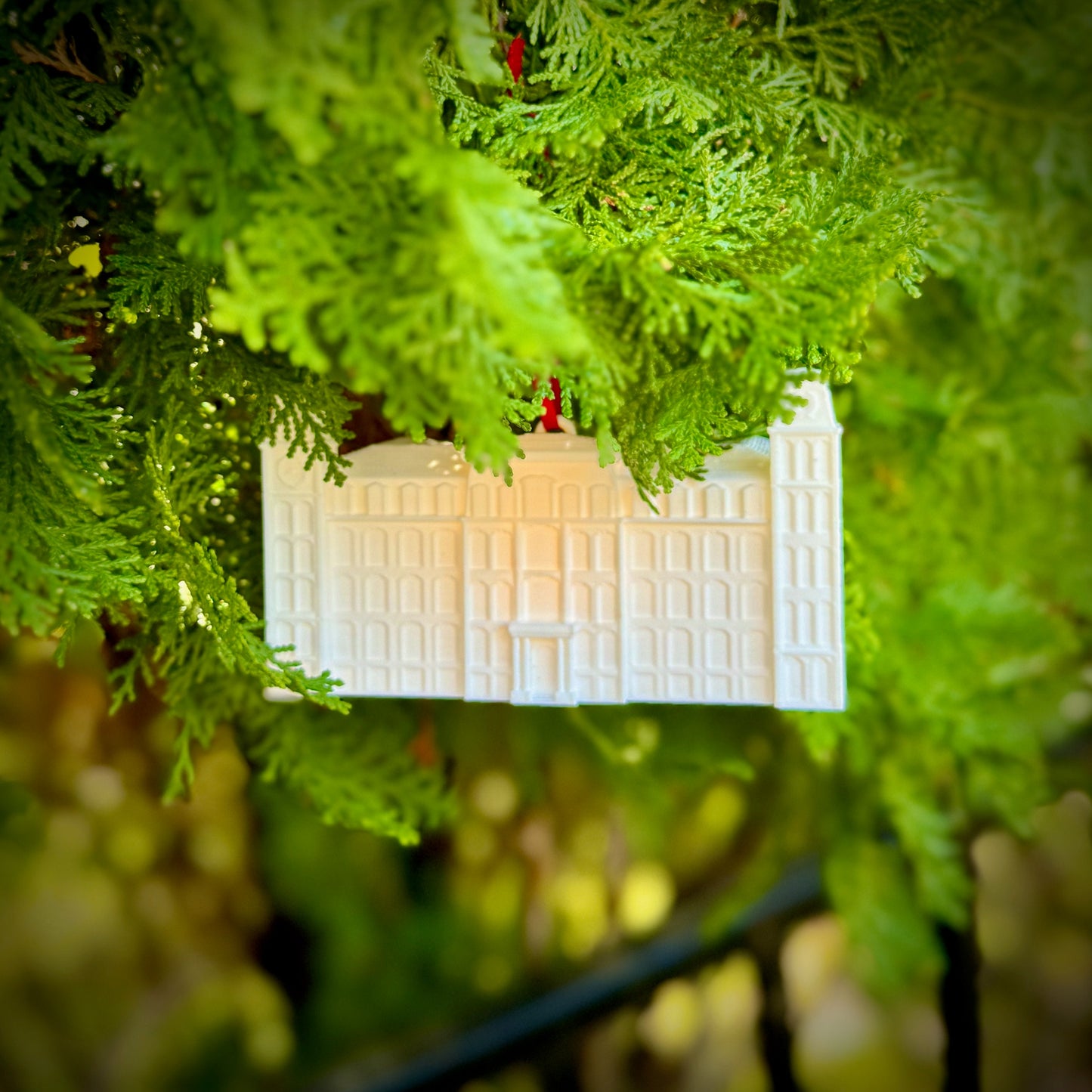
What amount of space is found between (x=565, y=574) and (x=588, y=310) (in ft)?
0.72

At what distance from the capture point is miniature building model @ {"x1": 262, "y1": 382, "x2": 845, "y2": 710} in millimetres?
643

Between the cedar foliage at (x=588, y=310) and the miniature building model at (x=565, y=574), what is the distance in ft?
0.11

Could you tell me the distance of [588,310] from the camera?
50 centimetres

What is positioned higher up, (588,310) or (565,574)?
(588,310)

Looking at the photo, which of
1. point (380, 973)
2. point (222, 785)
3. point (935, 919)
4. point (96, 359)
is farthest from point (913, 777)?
point (96, 359)

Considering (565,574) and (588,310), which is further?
(565,574)

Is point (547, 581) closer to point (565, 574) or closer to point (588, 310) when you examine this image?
point (565, 574)

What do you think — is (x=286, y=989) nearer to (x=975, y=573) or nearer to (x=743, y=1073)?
(x=743, y=1073)

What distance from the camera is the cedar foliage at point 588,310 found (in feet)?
1.39

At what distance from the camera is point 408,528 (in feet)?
2.27

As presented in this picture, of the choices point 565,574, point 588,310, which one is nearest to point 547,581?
point 565,574

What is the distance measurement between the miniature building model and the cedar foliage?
0.03 metres

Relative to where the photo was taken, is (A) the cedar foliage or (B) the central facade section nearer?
(A) the cedar foliage

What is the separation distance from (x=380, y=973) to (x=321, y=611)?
2.07ft
